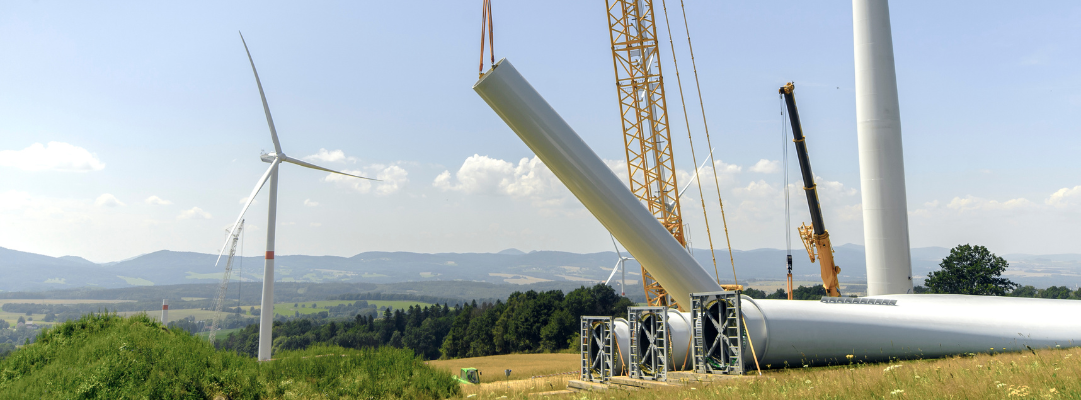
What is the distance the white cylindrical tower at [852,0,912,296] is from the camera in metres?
33.2

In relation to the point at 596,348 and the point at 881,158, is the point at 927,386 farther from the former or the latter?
the point at 881,158

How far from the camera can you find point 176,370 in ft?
61.7

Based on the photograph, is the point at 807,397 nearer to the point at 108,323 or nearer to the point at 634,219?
the point at 634,219

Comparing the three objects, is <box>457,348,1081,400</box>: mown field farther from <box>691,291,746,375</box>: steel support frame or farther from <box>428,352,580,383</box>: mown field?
<box>428,352,580,383</box>: mown field

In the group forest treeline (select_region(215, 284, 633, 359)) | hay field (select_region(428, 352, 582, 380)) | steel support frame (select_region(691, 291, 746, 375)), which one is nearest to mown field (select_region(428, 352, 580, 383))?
hay field (select_region(428, 352, 582, 380))

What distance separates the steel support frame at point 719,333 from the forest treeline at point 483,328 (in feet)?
257

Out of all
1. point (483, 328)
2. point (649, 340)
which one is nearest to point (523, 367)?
point (649, 340)

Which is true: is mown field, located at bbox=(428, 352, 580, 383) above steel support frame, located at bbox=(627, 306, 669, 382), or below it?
below

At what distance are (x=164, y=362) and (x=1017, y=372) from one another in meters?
22.5

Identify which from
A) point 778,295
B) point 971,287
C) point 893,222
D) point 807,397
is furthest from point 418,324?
point 807,397

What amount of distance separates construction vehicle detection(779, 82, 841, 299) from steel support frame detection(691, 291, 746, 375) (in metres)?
16.7

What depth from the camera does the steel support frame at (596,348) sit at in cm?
2281

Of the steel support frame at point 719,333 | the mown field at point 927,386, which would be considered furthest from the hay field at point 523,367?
the mown field at point 927,386

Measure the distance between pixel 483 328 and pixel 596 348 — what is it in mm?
97420
